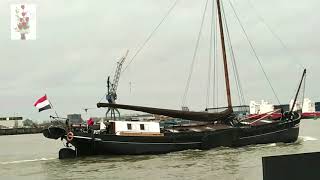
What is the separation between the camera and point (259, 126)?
44188 mm

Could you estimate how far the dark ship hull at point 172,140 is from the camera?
125ft

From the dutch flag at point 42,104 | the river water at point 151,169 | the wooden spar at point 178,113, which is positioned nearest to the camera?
the river water at point 151,169

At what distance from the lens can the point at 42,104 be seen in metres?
36.1

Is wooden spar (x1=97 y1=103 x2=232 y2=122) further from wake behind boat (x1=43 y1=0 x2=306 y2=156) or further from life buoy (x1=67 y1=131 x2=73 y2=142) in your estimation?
life buoy (x1=67 y1=131 x2=73 y2=142)

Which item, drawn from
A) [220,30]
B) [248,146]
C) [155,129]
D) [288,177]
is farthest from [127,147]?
[288,177]

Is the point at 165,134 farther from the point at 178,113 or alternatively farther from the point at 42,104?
the point at 42,104

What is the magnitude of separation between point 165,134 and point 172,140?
871 mm

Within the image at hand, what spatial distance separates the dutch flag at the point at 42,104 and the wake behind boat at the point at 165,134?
Answer: 132 inches

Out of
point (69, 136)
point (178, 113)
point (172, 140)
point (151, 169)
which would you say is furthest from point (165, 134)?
point (151, 169)

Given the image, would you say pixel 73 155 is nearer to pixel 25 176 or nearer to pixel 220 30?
pixel 25 176

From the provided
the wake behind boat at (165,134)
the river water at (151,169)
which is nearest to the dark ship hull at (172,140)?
the wake behind boat at (165,134)

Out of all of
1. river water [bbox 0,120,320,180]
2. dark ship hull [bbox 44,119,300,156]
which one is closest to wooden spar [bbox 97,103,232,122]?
dark ship hull [bbox 44,119,300,156]

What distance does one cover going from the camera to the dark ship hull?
1506 inches

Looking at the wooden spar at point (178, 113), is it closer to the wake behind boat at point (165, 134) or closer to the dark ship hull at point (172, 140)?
the wake behind boat at point (165, 134)
